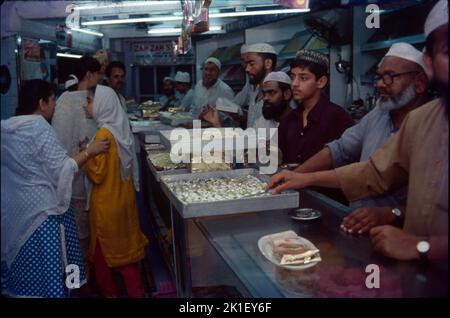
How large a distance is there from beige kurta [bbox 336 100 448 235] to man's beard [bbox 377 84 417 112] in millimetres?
597

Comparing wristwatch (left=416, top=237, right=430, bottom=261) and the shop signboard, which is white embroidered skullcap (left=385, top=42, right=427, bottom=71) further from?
the shop signboard

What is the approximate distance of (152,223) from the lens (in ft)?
18.6

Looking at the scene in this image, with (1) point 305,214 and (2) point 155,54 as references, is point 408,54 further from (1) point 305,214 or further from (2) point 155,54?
(2) point 155,54

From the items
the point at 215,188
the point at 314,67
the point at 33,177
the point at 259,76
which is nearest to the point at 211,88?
the point at 259,76

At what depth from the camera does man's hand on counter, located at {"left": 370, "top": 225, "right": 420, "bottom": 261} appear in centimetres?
151

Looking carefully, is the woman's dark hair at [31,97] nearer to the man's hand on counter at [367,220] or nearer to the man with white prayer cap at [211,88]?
the man's hand on counter at [367,220]

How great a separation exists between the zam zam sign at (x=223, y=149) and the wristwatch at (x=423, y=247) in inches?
57.8

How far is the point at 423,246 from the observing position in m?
1.45

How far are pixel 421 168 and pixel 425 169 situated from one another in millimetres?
22

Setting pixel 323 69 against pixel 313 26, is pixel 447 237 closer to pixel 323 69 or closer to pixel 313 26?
pixel 323 69

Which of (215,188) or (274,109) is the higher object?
(274,109)

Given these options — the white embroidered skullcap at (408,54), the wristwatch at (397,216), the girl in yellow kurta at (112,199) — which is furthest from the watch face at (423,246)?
the girl in yellow kurta at (112,199)

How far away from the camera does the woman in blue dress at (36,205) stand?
2.76 meters

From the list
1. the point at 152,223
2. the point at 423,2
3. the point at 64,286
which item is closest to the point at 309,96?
the point at 64,286
